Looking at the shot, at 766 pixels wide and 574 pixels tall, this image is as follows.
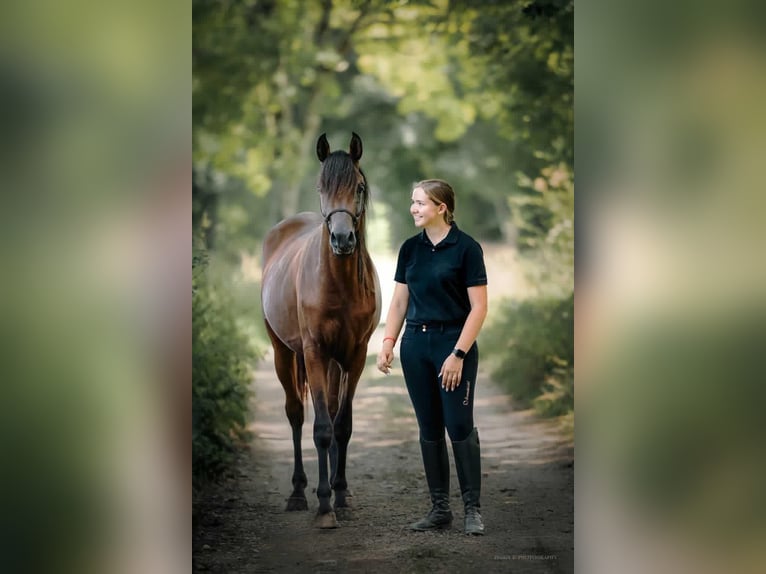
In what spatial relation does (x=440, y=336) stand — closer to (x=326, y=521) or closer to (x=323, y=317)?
(x=323, y=317)

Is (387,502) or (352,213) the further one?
(387,502)

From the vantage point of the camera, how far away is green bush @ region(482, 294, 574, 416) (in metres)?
4.73

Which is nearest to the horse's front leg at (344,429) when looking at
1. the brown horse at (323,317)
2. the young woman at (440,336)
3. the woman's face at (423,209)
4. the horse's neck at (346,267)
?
the brown horse at (323,317)

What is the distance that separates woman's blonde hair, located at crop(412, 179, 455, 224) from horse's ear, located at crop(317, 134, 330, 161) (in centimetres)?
44

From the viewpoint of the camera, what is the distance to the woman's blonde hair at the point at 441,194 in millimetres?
4656

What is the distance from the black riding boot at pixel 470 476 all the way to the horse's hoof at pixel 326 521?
61 cm

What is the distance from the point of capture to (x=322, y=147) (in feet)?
15.0

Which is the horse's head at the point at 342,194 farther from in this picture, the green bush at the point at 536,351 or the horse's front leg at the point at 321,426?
the green bush at the point at 536,351

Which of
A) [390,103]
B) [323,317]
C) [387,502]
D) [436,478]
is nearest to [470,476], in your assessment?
[436,478]

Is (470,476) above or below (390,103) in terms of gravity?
below

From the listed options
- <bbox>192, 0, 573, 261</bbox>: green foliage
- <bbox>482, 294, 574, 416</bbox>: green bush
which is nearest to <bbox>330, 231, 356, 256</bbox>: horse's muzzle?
<bbox>192, 0, 573, 261</bbox>: green foliage

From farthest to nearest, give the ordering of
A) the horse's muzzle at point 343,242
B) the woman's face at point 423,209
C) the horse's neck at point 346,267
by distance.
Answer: the woman's face at point 423,209 < the horse's neck at point 346,267 < the horse's muzzle at point 343,242

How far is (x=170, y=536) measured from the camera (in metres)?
4.54

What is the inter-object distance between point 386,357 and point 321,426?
439 millimetres
